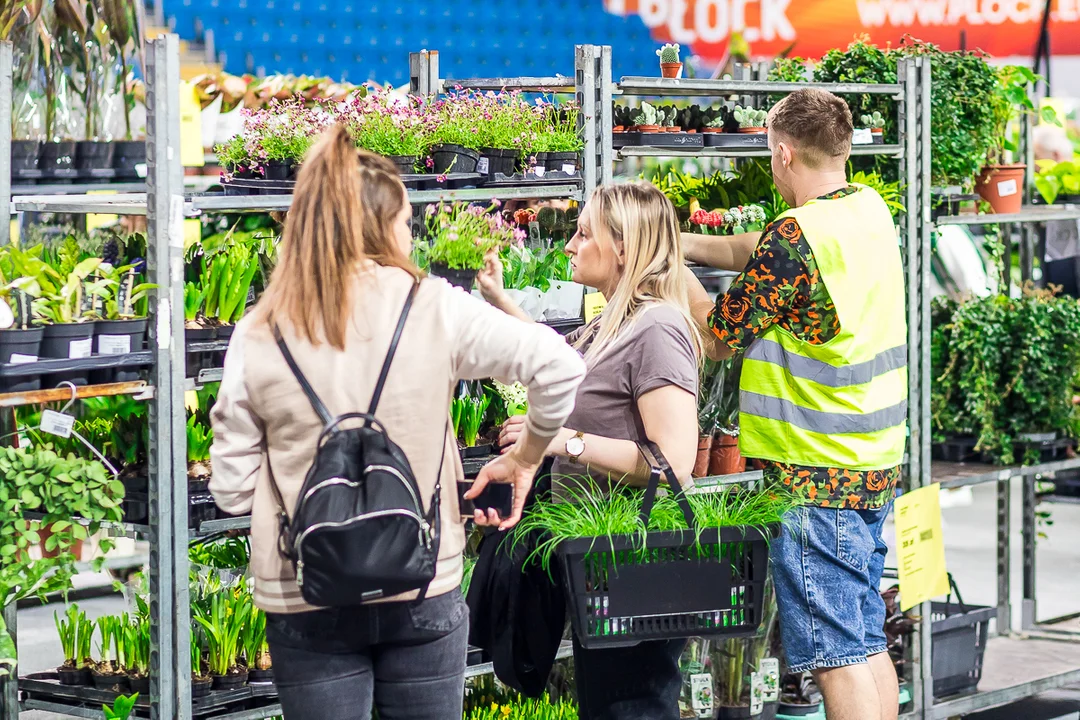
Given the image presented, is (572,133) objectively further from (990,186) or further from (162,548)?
(990,186)

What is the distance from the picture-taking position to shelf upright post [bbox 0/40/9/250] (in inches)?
127

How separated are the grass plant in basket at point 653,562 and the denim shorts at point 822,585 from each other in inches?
16.0

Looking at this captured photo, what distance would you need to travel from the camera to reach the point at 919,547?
413 cm

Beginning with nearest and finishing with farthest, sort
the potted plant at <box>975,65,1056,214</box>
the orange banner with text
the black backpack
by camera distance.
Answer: the black backpack → the potted plant at <box>975,65,1056,214</box> → the orange banner with text

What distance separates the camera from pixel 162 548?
302 cm

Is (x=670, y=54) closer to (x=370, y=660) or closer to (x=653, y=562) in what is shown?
(x=653, y=562)

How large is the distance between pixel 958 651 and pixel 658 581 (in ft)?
7.24

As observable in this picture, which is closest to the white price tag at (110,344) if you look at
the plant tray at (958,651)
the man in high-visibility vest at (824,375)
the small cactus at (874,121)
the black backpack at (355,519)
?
the black backpack at (355,519)

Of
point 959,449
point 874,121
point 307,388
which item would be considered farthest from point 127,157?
point 959,449

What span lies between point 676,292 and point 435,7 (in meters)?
6.46

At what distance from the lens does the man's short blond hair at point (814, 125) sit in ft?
10.5

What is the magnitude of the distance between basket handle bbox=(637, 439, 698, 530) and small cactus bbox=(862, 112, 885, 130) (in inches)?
75.4

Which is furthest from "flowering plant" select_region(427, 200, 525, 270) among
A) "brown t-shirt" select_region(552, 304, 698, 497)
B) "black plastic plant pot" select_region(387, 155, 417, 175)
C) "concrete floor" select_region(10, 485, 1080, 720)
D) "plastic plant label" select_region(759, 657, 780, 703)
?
"concrete floor" select_region(10, 485, 1080, 720)

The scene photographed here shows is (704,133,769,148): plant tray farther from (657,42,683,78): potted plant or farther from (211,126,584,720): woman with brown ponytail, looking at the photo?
(211,126,584,720): woman with brown ponytail
